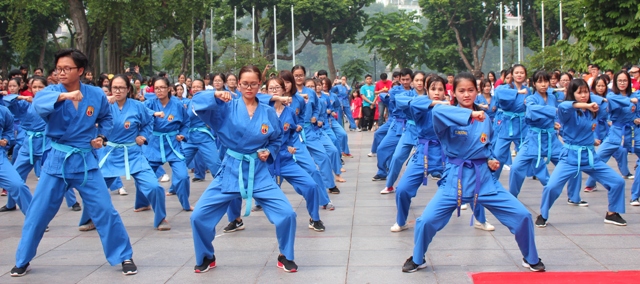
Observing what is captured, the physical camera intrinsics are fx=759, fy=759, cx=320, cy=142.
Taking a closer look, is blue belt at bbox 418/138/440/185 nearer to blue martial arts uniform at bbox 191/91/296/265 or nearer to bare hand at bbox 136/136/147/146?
blue martial arts uniform at bbox 191/91/296/265

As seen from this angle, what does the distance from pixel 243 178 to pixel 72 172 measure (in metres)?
1.31

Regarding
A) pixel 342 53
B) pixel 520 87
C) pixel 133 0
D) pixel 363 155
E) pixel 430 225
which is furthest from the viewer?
pixel 342 53

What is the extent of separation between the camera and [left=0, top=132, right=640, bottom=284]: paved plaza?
567cm

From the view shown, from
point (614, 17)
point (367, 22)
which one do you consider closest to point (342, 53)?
point (367, 22)

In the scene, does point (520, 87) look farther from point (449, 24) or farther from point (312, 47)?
point (312, 47)

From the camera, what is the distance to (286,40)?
44.1m

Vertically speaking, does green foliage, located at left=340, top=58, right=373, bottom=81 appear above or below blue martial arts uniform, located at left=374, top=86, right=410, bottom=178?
above

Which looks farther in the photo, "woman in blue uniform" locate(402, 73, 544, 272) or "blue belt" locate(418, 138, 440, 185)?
"blue belt" locate(418, 138, 440, 185)

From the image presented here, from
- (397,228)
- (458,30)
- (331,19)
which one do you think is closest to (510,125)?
(397,228)

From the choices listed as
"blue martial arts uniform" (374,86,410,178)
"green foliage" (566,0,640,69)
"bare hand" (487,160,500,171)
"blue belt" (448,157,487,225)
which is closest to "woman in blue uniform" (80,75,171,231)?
"blue belt" (448,157,487,225)

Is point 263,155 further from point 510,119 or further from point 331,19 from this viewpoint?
point 331,19

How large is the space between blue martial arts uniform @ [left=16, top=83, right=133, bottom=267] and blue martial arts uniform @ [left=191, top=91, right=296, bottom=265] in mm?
684

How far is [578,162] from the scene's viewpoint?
7301 mm

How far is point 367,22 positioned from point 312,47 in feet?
95.3
